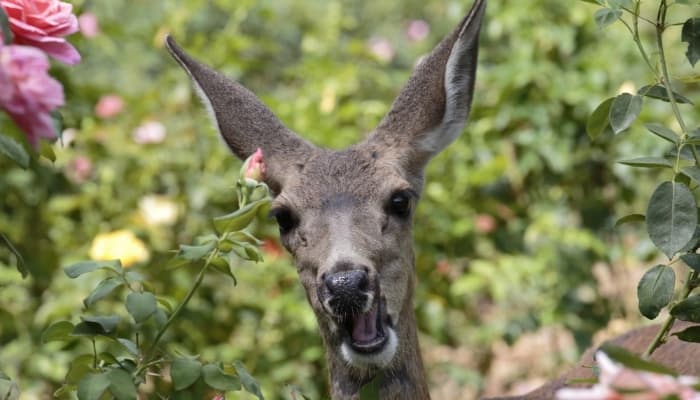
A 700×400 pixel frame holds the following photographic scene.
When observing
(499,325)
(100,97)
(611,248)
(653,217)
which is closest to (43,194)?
(100,97)

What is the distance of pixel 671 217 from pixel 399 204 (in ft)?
4.18

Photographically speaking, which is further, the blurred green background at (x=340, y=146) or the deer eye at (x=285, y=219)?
the blurred green background at (x=340, y=146)

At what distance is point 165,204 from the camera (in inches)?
218

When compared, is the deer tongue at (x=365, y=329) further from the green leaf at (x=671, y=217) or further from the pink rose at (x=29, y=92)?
the pink rose at (x=29, y=92)

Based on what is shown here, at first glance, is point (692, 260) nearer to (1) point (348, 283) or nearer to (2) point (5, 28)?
(1) point (348, 283)

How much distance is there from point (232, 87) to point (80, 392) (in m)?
1.90

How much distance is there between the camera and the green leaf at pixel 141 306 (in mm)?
2676

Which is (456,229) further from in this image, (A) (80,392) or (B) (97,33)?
(A) (80,392)

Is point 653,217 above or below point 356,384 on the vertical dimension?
above

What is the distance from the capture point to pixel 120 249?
16.6ft

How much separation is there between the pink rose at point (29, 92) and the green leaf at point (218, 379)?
0.91 meters

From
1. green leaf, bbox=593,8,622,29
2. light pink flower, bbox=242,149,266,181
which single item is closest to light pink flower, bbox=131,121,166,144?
light pink flower, bbox=242,149,266,181

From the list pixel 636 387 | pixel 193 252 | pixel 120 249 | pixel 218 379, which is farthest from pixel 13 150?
pixel 120 249

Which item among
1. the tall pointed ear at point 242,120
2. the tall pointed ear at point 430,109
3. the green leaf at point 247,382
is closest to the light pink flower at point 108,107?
the tall pointed ear at point 242,120
